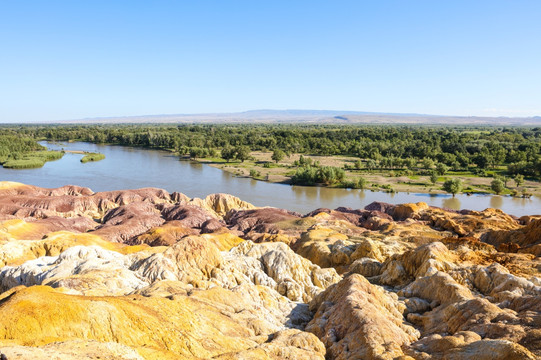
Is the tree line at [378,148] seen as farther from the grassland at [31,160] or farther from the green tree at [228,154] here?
Result: the grassland at [31,160]

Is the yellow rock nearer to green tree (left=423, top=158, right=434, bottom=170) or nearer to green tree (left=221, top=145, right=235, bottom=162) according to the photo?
green tree (left=423, top=158, right=434, bottom=170)

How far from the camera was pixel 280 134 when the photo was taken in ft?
523

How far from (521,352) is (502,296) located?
8.41 meters

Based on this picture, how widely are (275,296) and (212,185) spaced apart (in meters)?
58.3

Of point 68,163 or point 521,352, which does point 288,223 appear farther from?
point 68,163

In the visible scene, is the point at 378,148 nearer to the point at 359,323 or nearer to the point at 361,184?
the point at 361,184

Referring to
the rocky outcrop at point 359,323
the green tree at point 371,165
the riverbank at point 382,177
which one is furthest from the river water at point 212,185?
the rocky outcrop at point 359,323

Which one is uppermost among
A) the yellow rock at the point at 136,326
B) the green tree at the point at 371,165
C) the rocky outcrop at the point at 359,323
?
the yellow rock at the point at 136,326

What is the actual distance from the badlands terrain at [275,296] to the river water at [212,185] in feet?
93.0

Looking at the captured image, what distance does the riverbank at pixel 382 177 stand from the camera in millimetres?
A: 74562

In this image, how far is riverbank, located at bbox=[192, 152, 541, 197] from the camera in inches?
2936

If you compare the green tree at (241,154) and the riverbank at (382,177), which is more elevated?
the green tree at (241,154)

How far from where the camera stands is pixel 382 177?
85.7m

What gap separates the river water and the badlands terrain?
28.3 m
